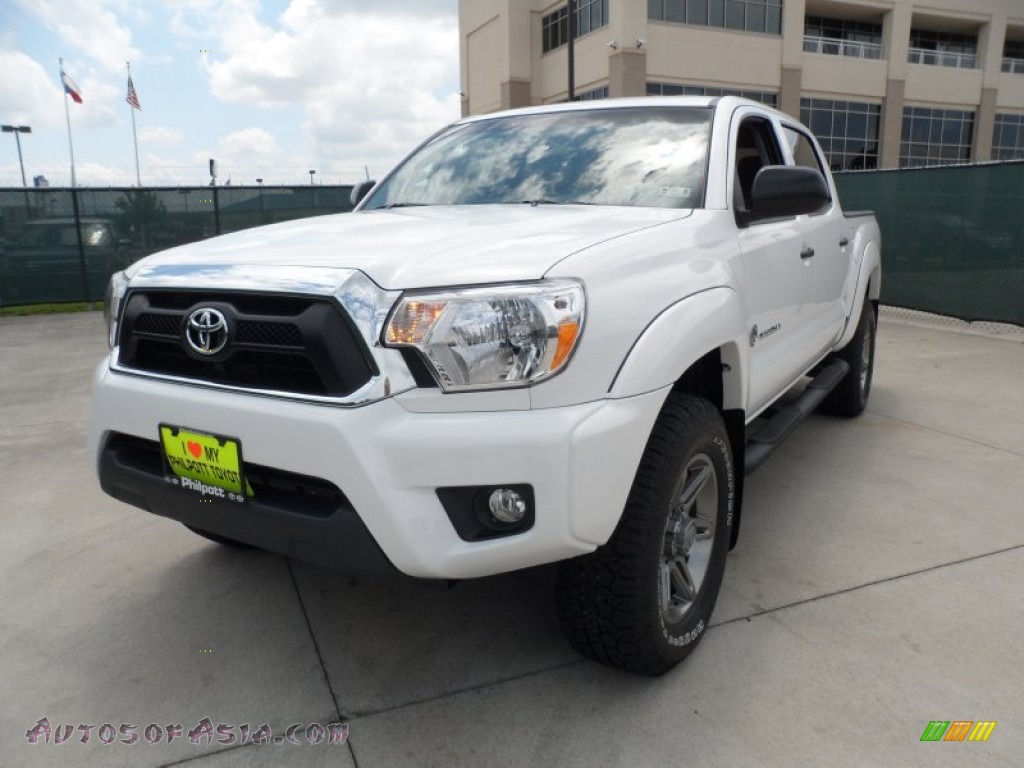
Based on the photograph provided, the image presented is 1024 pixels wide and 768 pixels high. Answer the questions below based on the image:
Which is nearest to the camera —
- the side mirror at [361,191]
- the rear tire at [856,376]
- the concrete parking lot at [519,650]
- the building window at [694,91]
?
the concrete parking lot at [519,650]

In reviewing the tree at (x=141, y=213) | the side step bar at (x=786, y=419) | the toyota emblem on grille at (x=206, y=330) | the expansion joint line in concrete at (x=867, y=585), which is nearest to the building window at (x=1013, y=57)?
the tree at (x=141, y=213)

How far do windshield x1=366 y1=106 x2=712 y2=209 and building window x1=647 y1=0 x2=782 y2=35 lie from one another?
30162 millimetres

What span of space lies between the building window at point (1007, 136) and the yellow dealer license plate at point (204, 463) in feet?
150

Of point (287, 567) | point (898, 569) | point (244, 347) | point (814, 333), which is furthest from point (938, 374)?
point (244, 347)

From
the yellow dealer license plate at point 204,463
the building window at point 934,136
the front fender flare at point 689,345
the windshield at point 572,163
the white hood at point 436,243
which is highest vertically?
the building window at point 934,136

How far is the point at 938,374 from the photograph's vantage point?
6.77 m

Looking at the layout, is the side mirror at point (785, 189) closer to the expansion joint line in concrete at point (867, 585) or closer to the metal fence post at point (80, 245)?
the expansion joint line in concrete at point (867, 585)

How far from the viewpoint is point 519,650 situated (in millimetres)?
2623

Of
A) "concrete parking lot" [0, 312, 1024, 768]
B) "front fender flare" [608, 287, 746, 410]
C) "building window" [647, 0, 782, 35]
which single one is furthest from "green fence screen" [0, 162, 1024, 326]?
"building window" [647, 0, 782, 35]

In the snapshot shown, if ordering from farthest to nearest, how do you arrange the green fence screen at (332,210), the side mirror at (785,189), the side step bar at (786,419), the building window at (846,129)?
the building window at (846,129)
the green fence screen at (332,210)
the side step bar at (786,419)
the side mirror at (785,189)

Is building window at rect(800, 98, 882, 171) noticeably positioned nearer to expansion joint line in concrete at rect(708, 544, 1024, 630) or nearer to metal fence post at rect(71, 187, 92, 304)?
metal fence post at rect(71, 187, 92, 304)

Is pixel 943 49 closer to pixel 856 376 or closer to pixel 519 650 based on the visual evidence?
pixel 856 376

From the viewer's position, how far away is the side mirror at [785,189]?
273cm

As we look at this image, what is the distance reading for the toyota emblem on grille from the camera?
212 centimetres
